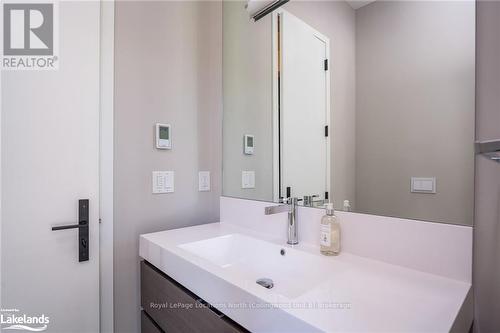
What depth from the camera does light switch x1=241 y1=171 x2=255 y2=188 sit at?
147 centimetres

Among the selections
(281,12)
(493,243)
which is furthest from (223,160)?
(493,243)

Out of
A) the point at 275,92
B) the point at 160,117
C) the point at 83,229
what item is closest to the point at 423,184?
the point at 275,92

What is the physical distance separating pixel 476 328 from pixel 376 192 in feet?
1.44

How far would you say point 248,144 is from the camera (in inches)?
60.0

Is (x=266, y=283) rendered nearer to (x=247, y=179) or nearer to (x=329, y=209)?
(x=329, y=209)

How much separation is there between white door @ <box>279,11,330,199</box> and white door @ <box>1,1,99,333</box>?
0.90 metres

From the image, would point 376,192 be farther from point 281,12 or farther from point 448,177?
point 281,12

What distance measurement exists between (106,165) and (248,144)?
740mm

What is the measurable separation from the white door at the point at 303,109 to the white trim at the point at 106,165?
830 millimetres

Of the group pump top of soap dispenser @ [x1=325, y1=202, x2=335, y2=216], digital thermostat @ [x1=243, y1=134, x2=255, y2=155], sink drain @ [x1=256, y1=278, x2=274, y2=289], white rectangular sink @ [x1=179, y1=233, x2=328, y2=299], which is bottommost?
sink drain @ [x1=256, y1=278, x2=274, y2=289]

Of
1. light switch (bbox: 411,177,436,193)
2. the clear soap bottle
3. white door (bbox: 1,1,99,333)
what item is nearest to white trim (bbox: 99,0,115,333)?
white door (bbox: 1,1,99,333)

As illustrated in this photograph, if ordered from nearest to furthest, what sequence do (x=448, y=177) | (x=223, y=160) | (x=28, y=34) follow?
(x=448, y=177)
(x=28, y=34)
(x=223, y=160)

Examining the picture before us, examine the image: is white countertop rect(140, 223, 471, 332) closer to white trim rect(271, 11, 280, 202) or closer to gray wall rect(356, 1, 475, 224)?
gray wall rect(356, 1, 475, 224)

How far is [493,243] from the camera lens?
2.12ft
